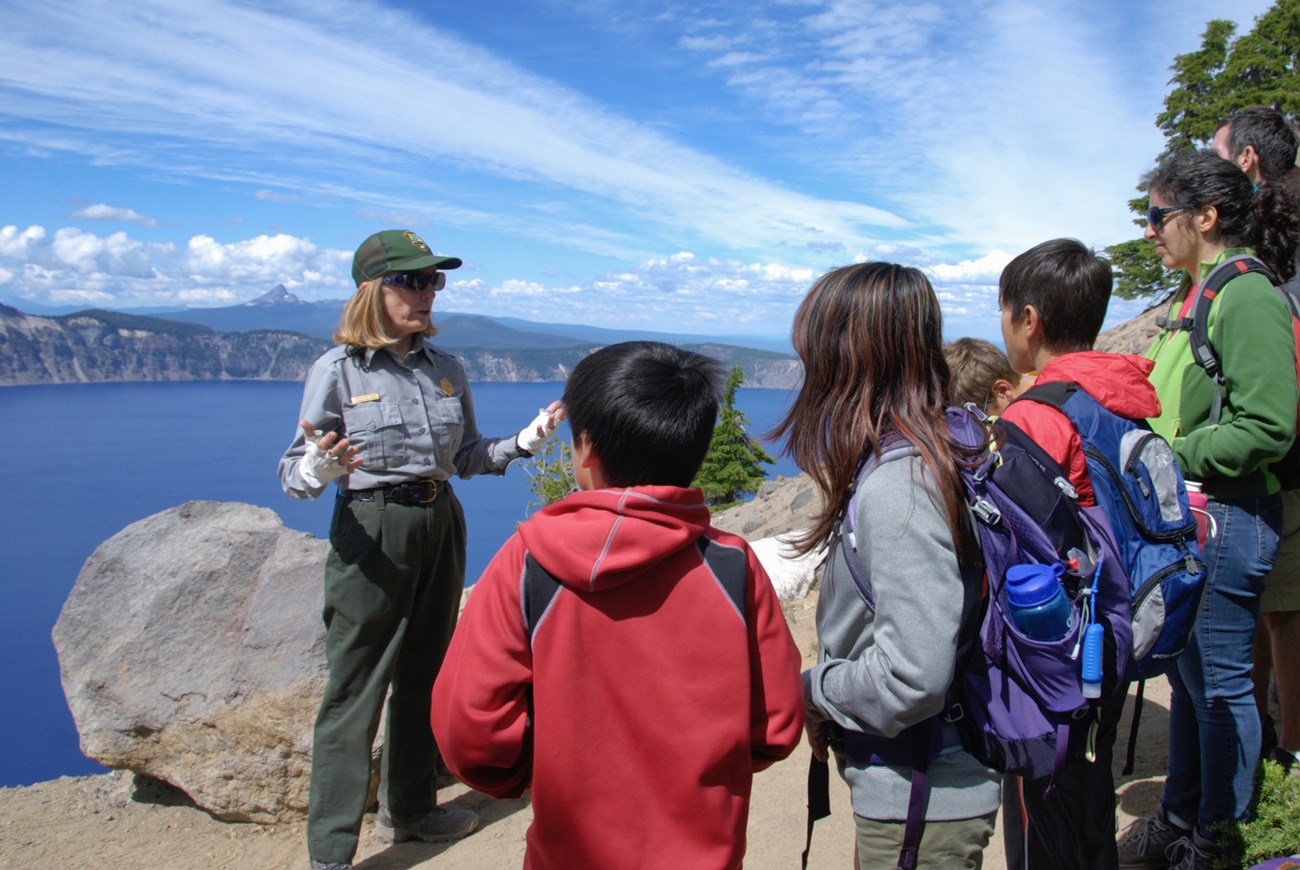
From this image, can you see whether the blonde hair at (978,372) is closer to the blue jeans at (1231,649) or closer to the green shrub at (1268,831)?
the blue jeans at (1231,649)

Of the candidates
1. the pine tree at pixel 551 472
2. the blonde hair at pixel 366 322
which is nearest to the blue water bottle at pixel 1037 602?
the blonde hair at pixel 366 322

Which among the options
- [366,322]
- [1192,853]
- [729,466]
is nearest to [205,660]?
[366,322]

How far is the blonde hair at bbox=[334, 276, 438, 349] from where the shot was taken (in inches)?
145

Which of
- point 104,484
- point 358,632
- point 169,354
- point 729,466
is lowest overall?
point 104,484

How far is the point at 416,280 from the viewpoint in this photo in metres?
3.73

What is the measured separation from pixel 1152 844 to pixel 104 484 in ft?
94.5

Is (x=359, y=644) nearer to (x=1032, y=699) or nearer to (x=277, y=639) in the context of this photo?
(x=277, y=639)

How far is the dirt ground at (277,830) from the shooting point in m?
3.82

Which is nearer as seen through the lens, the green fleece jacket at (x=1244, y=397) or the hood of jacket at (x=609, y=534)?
the hood of jacket at (x=609, y=534)

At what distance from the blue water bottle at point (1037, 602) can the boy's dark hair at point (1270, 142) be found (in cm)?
265

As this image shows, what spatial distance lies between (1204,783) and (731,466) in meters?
22.8

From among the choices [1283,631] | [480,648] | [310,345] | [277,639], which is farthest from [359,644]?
[310,345]

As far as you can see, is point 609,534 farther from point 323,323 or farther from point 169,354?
point 323,323

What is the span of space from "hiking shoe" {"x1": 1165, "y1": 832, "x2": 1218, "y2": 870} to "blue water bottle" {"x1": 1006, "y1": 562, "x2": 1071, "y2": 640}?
1.84 meters
